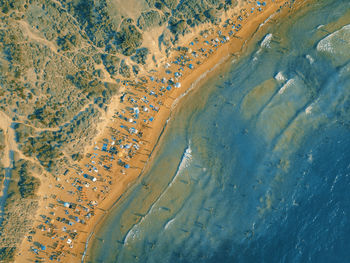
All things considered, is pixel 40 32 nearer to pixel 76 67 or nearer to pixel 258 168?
pixel 76 67

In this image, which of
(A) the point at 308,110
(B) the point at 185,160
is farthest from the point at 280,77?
(B) the point at 185,160

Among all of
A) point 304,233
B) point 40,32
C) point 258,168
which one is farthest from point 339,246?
point 40,32

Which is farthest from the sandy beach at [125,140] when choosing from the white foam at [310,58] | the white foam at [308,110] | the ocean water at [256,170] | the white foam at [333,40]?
the white foam at [308,110]

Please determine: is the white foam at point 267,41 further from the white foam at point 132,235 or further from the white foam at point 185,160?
the white foam at point 132,235

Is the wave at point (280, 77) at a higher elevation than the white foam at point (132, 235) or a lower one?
higher

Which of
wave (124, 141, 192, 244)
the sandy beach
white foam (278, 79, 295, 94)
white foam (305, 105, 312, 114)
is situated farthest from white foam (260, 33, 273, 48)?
wave (124, 141, 192, 244)
